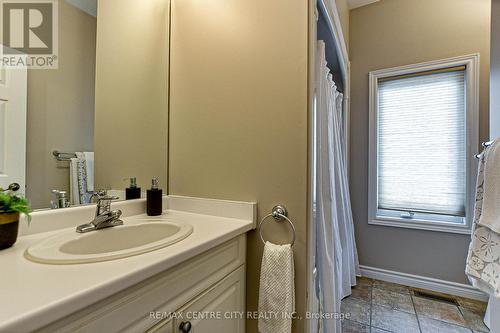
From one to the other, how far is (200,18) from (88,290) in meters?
1.24

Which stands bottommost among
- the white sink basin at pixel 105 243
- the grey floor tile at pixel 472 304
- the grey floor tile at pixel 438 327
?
the grey floor tile at pixel 472 304

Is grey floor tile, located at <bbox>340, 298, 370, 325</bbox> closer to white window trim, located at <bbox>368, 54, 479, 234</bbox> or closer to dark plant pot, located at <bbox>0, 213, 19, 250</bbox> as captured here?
white window trim, located at <bbox>368, 54, 479, 234</bbox>

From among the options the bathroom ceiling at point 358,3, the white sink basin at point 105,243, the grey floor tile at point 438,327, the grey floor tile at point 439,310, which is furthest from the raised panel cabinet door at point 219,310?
the bathroom ceiling at point 358,3

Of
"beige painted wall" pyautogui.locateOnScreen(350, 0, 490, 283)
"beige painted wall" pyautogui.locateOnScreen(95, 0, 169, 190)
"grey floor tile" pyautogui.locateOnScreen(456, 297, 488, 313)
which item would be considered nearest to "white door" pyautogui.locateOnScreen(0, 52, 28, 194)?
"beige painted wall" pyautogui.locateOnScreen(95, 0, 169, 190)

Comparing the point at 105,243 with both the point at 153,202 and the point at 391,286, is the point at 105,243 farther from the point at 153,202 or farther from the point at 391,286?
the point at 391,286

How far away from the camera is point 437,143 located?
2107 millimetres

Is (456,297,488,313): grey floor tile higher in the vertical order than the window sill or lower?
lower

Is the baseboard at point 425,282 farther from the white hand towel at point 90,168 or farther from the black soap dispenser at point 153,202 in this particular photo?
the white hand towel at point 90,168

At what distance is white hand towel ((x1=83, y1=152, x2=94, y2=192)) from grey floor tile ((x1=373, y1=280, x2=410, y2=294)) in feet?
7.83

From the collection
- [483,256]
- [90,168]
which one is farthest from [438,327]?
[90,168]

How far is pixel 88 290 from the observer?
17.6 inches

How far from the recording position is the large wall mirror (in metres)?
0.83

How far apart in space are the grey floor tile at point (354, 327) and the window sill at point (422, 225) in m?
1.00

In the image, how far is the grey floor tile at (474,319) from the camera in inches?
62.6
